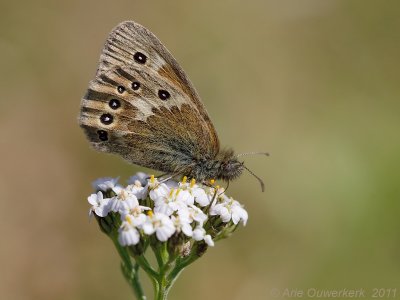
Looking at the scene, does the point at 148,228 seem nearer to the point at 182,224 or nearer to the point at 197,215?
the point at 182,224

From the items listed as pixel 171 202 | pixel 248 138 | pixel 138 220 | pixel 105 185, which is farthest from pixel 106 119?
pixel 248 138

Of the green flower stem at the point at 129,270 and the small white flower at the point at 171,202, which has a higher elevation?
the small white flower at the point at 171,202

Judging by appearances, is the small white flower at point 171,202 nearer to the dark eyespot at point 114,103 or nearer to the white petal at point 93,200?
the white petal at point 93,200

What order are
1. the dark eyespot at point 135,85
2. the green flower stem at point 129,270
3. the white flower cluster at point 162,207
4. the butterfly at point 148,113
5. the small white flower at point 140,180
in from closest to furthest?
1. the white flower cluster at point 162,207
2. the green flower stem at point 129,270
3. the small white flower at point 140,180
4. the butterfly at point 148,113
5. the dark eyespot at point 135,85

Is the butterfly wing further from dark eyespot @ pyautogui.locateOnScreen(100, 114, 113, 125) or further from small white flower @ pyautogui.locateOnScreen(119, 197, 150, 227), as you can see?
small white flower @ pyautogui.locateOnScreen(119, 197, 150, 227)

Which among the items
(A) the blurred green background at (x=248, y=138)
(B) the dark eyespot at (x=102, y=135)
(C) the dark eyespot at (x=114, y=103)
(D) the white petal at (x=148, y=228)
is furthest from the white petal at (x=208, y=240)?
(A) the blurred green background at (x=248, y=138)

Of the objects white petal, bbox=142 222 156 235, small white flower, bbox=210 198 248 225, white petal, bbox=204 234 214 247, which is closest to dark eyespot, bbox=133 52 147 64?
small white flower, bbox=210 198 248 225

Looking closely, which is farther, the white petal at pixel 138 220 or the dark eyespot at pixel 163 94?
the dark eyespot at pixel 163 94

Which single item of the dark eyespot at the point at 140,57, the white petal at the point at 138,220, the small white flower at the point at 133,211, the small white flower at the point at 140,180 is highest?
the dark eyespot at the point at 140,57
